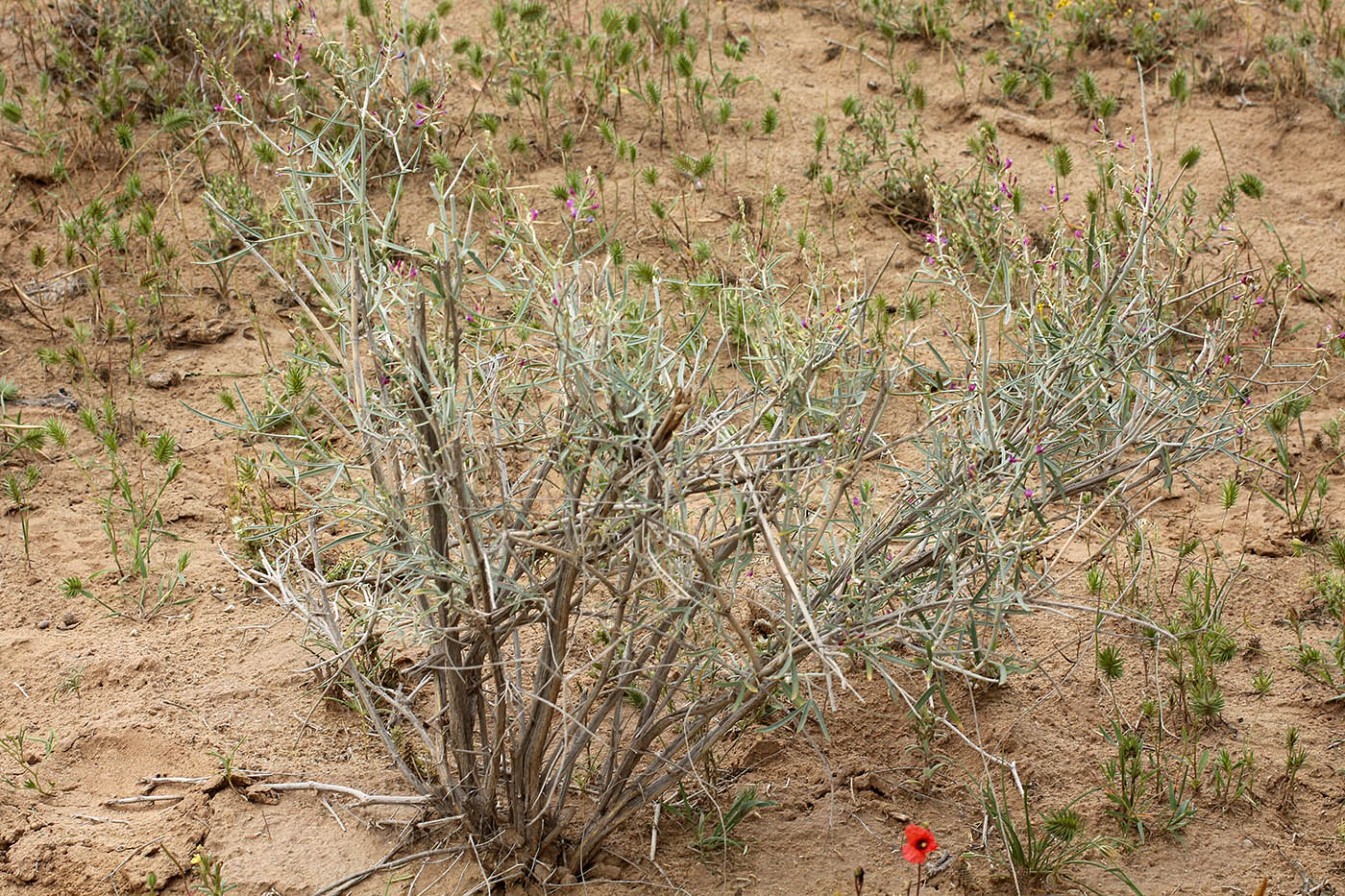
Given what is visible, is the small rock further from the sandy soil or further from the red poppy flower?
the red poppy flower

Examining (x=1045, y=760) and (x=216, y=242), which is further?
(x=216, y=242)

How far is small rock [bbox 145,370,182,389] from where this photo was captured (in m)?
4.04

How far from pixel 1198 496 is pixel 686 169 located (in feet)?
7.04

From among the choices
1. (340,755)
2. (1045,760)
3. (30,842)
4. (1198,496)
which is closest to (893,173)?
(1198,496)

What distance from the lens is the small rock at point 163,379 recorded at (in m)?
4.04

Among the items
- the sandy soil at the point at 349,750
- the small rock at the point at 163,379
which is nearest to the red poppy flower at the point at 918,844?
the sandy soil at the point at 349,750

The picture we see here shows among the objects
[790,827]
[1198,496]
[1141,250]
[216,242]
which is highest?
[1141,250]

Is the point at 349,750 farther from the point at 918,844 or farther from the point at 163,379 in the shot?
the point at 163,379

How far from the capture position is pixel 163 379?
404cm

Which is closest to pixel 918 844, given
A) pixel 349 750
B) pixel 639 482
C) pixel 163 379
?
pixel 639 482

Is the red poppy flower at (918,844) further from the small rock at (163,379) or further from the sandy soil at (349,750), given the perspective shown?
the small rock at (163,379)

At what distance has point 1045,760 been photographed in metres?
2.78

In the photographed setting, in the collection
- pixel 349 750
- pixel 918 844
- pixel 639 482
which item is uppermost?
pixel 639 482

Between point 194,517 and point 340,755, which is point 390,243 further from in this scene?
point 194,517
